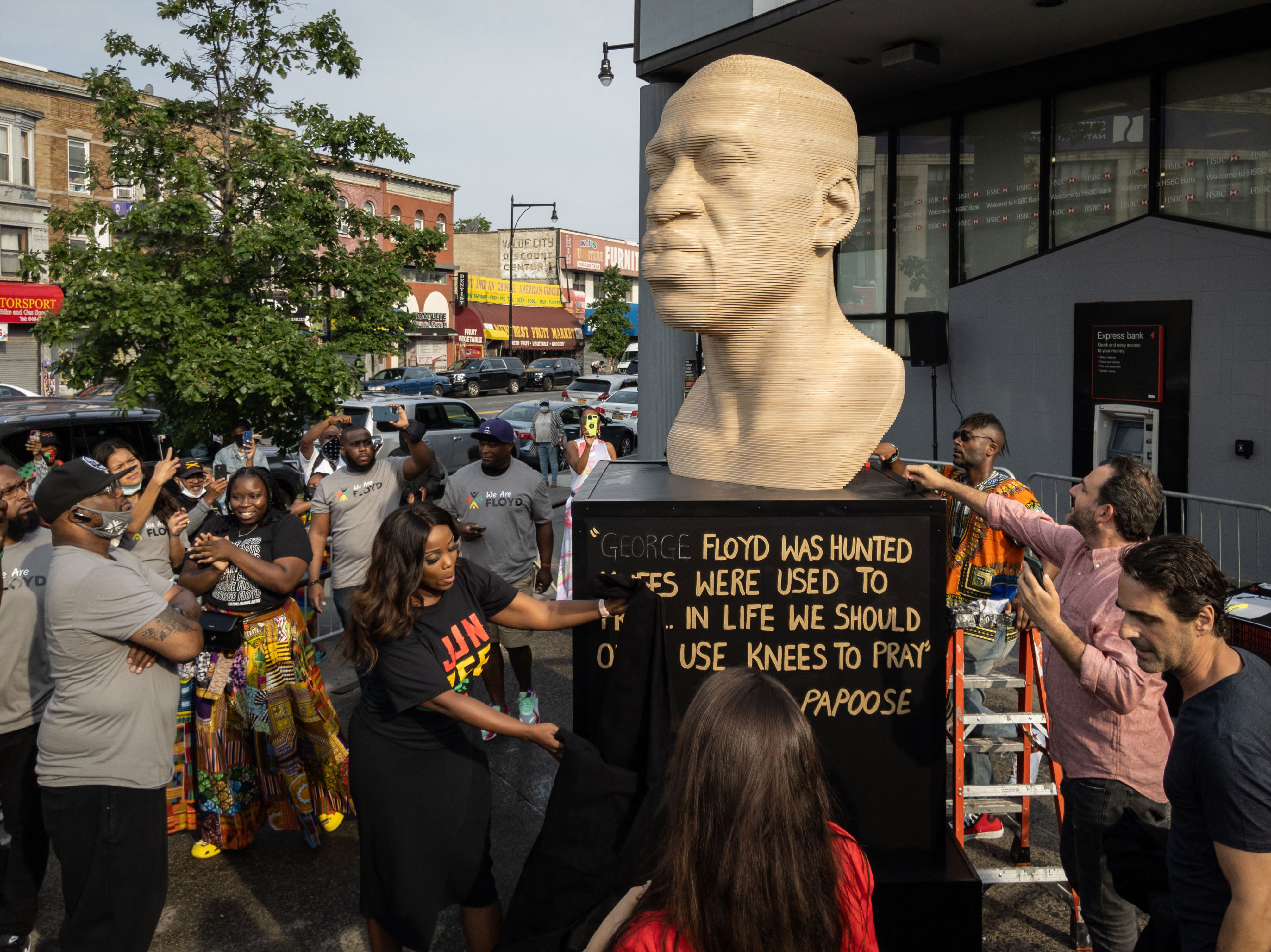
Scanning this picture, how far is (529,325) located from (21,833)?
160 ft

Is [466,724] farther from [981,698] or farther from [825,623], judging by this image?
[981,698]

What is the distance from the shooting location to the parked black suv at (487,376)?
1464 inches

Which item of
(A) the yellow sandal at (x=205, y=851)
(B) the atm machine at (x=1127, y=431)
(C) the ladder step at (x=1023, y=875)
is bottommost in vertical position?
(A) the yellow sandal at (x=205, y=851)

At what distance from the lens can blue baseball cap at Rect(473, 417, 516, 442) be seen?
6.04m

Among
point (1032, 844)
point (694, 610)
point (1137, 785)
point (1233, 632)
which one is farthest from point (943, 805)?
point (1233, 632)

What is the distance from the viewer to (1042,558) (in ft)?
13.3

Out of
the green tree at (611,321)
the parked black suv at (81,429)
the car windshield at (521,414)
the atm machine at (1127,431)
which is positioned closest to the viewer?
the atm machine at (1127,431)

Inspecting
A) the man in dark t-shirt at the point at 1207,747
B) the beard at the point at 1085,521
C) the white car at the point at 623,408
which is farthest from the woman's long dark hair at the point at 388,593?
the white car at the point at 623,408

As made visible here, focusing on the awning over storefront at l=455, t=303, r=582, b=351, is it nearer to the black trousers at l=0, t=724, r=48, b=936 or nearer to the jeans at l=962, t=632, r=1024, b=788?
the jeans at l=962, t=632, r=1024, b=788

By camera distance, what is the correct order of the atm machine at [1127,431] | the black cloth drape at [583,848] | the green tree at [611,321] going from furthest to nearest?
the green tree at [611,321], the atm machine at [1127,431], the black cloth drape at [583,848]

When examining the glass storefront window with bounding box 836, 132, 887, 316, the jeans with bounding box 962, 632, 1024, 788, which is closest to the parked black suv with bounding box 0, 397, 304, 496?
the jeans with bounding box 962, 632, 1024, 788

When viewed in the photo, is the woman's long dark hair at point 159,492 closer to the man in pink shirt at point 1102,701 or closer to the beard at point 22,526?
the beard at point 22,526

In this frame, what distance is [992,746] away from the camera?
416 cm

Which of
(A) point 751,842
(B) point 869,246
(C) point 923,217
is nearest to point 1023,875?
(A) point 751,842
